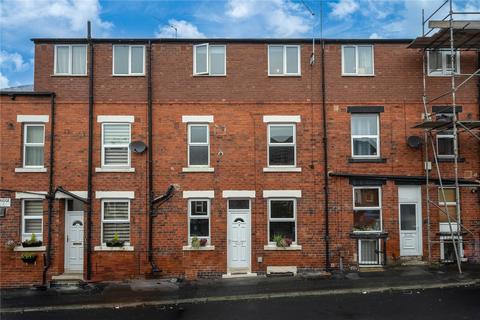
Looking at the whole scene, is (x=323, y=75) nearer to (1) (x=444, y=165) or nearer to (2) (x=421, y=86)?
(2) (x=421, y=86)

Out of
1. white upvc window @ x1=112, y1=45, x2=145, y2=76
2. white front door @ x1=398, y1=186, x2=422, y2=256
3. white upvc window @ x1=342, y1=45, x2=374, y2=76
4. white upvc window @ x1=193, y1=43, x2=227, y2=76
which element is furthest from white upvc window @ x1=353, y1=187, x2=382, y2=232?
white upvc window @ x1=112, y1=45, x2=145, y2=76

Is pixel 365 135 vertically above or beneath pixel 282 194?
above

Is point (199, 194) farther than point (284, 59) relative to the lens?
No

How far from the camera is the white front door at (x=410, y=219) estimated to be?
1441 centimetres

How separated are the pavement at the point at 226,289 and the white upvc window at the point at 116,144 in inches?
161

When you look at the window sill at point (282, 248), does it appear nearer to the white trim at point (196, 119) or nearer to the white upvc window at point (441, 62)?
the white trim at point (196, 119)

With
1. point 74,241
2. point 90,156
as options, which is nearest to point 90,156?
point 90,156

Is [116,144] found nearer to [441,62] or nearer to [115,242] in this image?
[115,242]

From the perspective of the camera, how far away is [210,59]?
1480 centimetres

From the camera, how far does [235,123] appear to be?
14.6 meters

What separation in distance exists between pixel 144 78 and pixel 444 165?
35.9ft

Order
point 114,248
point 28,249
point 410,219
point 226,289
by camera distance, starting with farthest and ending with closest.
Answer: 1. point 410,219
2. point 114,248
3. point 28,249
4. point 226,289

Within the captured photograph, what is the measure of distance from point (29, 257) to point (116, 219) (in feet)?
9.87

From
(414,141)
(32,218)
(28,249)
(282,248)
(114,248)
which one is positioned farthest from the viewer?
(414,141)
